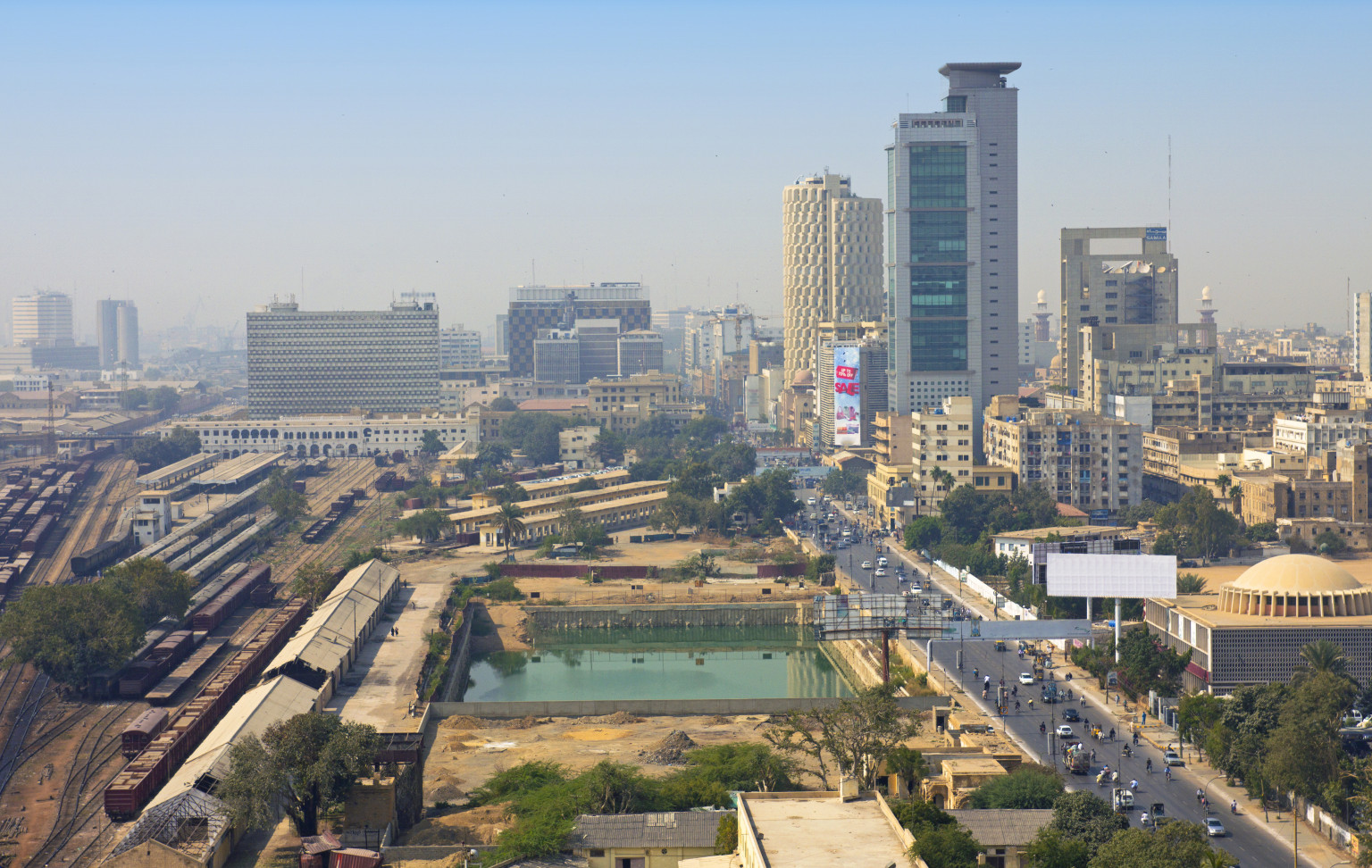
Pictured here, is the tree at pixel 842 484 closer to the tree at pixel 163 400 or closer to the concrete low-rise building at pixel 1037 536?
the concrete low-rise building at pixel 1037 536

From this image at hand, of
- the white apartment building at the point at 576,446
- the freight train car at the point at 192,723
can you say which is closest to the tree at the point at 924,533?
the freight train car at the point at 192,723

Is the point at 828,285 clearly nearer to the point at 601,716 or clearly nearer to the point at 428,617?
the point at 428,617

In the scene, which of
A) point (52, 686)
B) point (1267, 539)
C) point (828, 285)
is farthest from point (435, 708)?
point (828, 285)

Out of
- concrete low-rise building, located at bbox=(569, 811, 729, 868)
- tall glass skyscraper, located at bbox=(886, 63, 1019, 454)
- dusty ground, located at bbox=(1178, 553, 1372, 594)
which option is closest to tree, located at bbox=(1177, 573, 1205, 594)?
dusty ground, located at bbox=(1178, 553, 1372, 594)

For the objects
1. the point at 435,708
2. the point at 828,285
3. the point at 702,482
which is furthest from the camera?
the point at 828,285

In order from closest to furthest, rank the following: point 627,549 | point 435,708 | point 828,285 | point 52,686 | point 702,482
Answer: point 435,708 → point 52,686 → point 627,549 → point 702,482 → point 828,285

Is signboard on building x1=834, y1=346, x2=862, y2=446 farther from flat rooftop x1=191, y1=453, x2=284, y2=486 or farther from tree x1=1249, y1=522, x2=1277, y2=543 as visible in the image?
tree x1=1249, y1=522, x2=1277, y2=543
